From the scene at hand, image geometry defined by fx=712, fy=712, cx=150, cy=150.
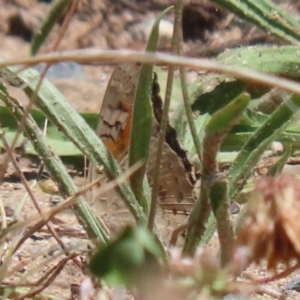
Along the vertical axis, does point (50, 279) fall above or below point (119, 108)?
below

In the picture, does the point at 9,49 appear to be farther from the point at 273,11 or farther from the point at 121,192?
the point at 121,192

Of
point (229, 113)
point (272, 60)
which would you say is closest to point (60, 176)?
point (229, 113)

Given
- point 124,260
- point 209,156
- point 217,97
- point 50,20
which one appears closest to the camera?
point 124,260

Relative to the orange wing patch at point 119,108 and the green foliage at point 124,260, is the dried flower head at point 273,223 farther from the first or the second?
the orange wing patch at point 119,108

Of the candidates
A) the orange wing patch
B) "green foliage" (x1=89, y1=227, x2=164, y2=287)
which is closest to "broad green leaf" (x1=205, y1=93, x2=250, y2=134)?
"green foliage" (x1=89, y1=227, x2=164, y2=287)

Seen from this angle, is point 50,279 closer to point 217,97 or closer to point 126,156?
point 126,156

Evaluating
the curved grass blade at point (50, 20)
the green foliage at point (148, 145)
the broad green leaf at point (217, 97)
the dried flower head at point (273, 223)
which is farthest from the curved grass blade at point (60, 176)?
the broad green leaf at point (217, 97)
